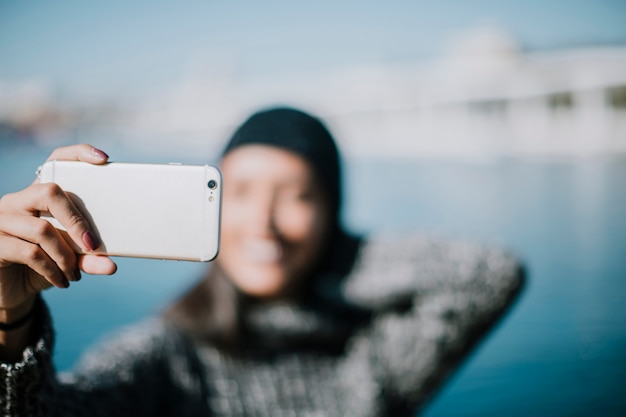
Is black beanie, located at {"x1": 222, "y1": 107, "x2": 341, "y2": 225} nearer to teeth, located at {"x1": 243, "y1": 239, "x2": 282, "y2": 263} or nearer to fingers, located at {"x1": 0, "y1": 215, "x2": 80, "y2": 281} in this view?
teeth, located at {"x1": 243, "y1": 239, "x2": 282, "y2": 263}

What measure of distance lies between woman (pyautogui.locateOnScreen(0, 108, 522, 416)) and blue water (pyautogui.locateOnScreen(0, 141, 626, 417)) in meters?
0.17

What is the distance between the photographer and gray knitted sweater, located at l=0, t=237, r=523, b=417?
1146mm

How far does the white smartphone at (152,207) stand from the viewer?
0.83 metres

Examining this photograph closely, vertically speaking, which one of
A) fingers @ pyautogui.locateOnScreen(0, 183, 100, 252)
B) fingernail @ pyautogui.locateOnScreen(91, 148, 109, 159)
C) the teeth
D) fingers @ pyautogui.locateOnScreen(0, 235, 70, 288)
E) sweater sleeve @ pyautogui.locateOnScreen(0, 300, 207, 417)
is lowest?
sweater sleeve @ pyautogui.locateOnScreen(0, 300, 207, 417)

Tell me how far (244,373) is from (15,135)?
16.3 m

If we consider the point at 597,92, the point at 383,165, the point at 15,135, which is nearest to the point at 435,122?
the point at 597,92

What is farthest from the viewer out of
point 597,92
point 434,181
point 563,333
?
point 597,92

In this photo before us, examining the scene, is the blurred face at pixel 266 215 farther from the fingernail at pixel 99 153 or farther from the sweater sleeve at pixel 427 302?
the fingernail at pixel 99 153

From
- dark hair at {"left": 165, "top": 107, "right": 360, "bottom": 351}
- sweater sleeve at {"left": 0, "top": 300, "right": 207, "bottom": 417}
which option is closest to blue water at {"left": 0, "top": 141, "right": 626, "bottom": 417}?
sweater sleeve at {"left": 0, "top": 300, "right": 207, "bottom": 417}

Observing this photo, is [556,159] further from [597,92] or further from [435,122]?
[435,122]

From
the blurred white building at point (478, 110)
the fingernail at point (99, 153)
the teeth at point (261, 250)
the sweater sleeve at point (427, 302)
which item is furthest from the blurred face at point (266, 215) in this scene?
the blurred white building at point (478, 110)

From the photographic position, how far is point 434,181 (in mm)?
9773

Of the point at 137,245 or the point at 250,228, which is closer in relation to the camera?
the point at 137,245

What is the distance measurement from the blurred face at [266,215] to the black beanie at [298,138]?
0.02 m
